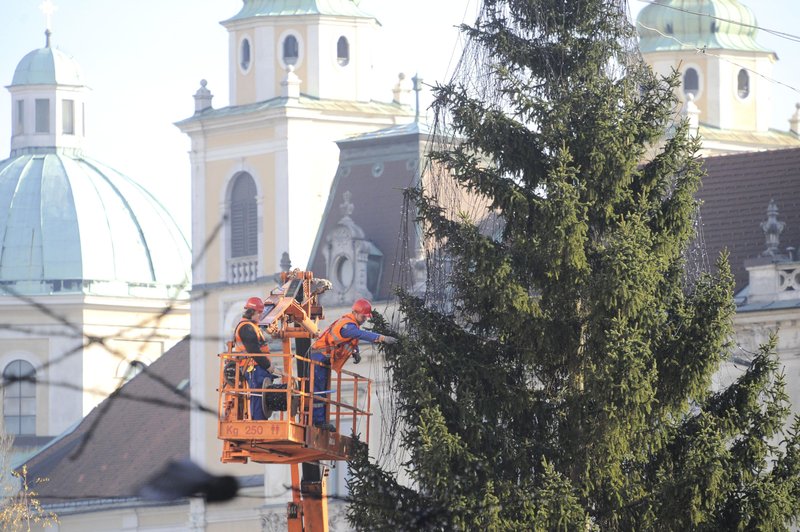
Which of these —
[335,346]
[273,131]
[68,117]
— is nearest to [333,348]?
[335,346]

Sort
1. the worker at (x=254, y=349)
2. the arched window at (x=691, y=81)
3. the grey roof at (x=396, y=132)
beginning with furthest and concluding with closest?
the arched window at (x=691, y=81) < the grey roof at (x=396, y=132) < the worker at (x=254, y=349)

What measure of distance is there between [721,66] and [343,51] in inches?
482

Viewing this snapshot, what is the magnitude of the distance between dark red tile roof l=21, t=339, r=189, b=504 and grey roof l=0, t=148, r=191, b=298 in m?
14.7

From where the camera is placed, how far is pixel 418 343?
1209 inches

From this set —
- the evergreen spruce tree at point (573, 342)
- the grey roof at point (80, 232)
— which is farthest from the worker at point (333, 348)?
the grey roof at point (80, 232)

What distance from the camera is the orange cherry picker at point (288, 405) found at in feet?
100

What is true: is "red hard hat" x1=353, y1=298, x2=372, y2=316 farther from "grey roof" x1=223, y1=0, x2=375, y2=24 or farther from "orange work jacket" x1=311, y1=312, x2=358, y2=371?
"grey roof" x1=223, y1=0, x2=375, y2=24

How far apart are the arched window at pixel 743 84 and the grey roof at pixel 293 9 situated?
12667mm

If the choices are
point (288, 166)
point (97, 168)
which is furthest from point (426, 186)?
point (97, 168)

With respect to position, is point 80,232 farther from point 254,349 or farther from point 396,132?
point 254,349

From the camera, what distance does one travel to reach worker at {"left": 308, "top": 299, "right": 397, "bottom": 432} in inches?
1220

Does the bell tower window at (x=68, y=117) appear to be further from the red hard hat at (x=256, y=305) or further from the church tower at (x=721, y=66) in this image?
the red hard hat at (x=256, y=305)

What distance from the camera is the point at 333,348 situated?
1240 inches

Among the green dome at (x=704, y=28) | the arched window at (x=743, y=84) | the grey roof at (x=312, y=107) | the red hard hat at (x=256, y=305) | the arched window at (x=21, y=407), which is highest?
the green dome at (x=704, y=28)
